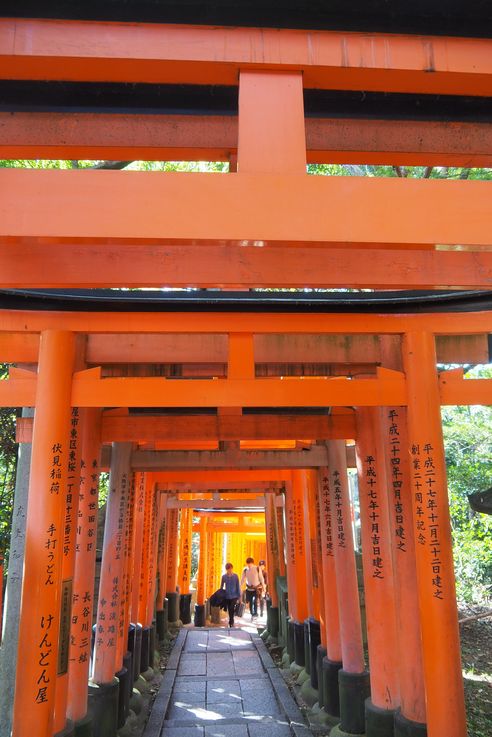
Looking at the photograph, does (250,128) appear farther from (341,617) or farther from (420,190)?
(341,617)

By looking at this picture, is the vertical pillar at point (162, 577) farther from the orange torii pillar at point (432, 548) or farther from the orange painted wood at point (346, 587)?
the orange torii pillar at point (432, 548)

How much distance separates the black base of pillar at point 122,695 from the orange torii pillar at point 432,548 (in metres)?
4.37

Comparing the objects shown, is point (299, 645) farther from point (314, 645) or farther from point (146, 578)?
point (146, 578)

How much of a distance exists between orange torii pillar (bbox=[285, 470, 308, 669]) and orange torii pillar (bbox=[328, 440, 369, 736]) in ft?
11.3

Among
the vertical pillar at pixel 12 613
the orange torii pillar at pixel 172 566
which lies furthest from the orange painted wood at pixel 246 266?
the orange torii pillar at pixel 172 566

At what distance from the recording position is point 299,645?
1005 centimetres

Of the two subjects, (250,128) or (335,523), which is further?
(335,523)

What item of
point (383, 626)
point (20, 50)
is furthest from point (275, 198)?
point (383, 626)

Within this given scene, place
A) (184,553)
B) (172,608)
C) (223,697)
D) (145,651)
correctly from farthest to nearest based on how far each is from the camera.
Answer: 1. (184,553)
2. (172,608)
3. (145,651)
4. (223,697)

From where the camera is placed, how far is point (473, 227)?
2361 mm

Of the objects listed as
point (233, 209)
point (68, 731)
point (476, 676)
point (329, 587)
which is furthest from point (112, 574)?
point (233, 209)

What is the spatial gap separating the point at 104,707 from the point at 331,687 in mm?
2678

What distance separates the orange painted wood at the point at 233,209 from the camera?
225 cm

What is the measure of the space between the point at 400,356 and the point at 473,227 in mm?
2580
